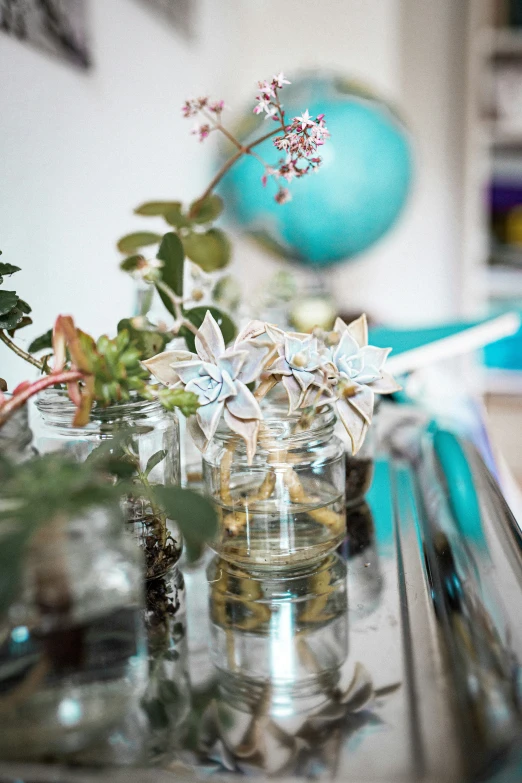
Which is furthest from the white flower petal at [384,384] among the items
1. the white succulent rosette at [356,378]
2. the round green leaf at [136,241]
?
the round green leaf at [136,241]

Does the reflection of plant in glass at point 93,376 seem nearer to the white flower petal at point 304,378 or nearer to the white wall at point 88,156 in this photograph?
the white flower petal at point 304,378

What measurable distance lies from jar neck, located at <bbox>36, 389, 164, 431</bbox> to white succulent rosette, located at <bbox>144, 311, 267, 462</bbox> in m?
Answer: 0.05

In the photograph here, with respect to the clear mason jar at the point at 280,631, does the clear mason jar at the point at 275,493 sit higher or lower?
higher

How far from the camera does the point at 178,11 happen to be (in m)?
1.45

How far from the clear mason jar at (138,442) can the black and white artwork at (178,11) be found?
101 centimetres

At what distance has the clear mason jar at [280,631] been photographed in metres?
0.39

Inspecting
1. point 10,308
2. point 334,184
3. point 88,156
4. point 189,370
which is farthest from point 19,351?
point 334,184

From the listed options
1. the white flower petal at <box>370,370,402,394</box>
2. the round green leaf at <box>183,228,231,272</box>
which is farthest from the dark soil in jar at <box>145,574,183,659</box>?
the round green leaf at <box>183,228,231,272</box>

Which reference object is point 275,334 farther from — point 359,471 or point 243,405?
point 359,471

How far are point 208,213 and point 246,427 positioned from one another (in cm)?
33

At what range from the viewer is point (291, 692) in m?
0.38

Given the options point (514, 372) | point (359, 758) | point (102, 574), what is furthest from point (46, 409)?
point (514, 372)

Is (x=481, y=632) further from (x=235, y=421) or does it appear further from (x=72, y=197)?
(x=72, y=197)

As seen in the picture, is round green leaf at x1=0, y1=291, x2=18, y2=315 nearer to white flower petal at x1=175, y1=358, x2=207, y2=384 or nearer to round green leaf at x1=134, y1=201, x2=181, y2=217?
white flower petal at x1=175, y1=358, x2=207, y2=384
